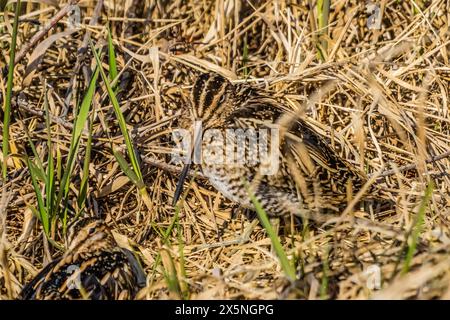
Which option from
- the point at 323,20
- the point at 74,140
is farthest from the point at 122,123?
the point at 323,20

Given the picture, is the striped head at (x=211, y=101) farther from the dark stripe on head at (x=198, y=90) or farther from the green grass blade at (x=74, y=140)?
the green grass blade at (x=74, y=140)

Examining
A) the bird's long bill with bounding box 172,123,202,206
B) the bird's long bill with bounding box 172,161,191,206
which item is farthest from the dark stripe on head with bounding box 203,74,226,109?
the bird's long bill with bounding box 172,161,191,206

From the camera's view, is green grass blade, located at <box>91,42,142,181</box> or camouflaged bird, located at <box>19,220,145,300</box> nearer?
camouflaged bird, located at <box>19,220,145,300</box>

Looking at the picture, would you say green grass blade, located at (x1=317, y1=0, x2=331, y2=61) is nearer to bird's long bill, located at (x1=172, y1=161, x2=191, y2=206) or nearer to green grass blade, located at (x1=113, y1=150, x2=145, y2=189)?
bird's long bill, located at (x1=172, y1=161, x2=191, y2=206)

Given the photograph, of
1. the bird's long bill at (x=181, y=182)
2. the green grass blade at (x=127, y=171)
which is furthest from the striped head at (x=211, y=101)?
the green grass blade at (x=127, y=171)

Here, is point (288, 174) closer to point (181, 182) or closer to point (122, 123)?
point (181, 182)

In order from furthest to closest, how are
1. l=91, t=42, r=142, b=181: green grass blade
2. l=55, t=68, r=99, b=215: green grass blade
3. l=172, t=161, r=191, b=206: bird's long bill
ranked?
1. l=172, t=161, r=191, b=206: bird's long bill
2. l=91, t=42, r=142, b=181: green grass blade
3. l=55, t=68, r=99, b=215: green grass blade
